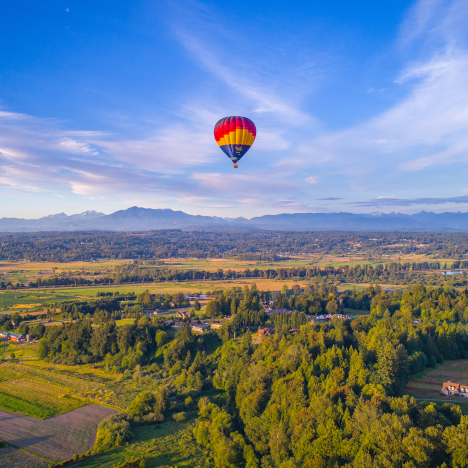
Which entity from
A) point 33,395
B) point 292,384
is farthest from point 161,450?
point 33,395

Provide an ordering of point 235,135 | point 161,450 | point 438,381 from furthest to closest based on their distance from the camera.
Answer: point 235,135, point 438,381, point 161,450

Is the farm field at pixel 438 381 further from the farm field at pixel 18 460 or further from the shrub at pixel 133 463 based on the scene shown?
the farm field at pixel 18 460

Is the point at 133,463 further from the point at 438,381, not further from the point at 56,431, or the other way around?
the point at 438,381

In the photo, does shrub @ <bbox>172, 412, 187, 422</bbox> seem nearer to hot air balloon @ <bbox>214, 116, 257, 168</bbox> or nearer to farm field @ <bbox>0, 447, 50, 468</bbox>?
farm field @ <bbox>0, 447, 50, 468</bbox>

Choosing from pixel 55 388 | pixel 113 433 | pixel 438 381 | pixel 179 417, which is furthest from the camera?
pixel 55 388

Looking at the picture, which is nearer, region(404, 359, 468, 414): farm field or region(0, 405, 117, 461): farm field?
region(0, 405, 117, 461): farm field

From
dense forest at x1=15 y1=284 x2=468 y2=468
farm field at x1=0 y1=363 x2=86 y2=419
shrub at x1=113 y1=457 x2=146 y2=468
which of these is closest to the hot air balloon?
dense forest at x1=15 y1=284 x2=468 y2=468
